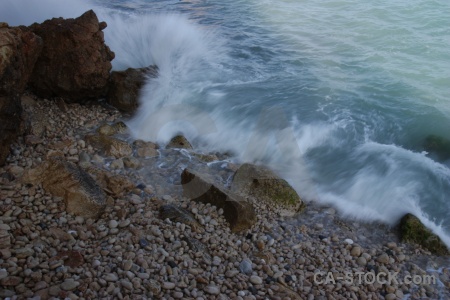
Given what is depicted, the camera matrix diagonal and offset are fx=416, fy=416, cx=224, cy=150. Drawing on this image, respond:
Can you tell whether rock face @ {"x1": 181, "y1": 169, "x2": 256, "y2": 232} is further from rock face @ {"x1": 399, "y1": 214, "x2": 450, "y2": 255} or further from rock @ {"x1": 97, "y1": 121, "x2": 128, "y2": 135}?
rock face @ {"x1": 399, "y1": 214, "x2": 450, "y2": 255}

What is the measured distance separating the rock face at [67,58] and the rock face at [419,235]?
4.49 meters

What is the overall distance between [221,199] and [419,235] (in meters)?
2.11

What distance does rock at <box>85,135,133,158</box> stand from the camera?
16.9ft

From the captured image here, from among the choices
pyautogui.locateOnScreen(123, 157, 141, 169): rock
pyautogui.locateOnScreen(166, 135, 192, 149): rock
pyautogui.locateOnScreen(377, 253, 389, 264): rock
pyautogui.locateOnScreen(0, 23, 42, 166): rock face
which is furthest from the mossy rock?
pyautogui.locateOnScreen(0, 23, 42, 166): rock face

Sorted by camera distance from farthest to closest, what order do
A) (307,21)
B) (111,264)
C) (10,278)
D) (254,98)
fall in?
(307,21), (254,98), (111,264), (10,278)

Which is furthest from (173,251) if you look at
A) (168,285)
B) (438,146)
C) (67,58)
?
(438,146)

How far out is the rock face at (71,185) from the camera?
3973 millimetres

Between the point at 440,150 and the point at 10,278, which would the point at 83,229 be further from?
the point at 440,150

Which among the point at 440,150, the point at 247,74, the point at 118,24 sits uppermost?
the point at 118,24

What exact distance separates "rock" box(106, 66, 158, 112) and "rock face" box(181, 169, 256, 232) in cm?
211

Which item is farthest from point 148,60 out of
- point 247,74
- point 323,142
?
point 323,142

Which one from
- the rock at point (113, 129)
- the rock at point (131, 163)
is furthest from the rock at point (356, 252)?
the rock at point (113, 129)

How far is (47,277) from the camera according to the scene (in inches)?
122

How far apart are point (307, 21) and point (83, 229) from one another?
28.7ft
